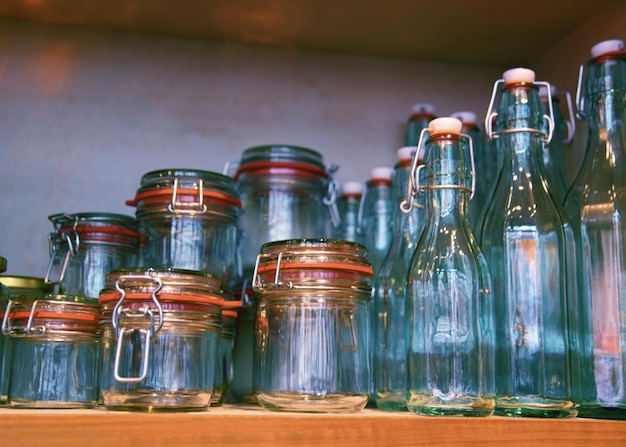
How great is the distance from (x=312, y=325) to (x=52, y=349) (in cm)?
28

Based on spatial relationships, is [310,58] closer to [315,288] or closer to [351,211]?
[351,211]

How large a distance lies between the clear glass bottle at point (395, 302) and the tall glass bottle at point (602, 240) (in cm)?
20

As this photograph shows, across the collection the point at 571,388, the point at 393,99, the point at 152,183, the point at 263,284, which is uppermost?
the point at 393,99

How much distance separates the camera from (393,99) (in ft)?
4.06

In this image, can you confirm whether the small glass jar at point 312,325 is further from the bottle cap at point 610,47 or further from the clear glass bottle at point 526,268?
the bottle cap at point 610,47

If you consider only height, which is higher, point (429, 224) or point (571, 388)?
point (429, 224)

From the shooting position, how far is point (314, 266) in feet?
2.58

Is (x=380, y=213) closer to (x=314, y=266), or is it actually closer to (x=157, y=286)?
(x=314, y=266)

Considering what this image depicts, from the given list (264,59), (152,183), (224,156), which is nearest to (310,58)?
(264,59)

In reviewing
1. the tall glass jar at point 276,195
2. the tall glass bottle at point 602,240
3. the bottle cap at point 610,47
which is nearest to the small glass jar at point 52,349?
the tall glass jar at point 276,195

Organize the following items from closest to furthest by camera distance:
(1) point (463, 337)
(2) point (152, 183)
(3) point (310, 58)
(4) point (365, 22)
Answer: (1) point (463, 337) < (2) point (152, 183) < (4) point (365, 22) < (3) point (310, 58)

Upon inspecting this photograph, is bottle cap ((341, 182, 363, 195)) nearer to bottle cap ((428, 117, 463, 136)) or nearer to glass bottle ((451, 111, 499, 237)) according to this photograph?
glass bottle ((451, 111, 499, 237))

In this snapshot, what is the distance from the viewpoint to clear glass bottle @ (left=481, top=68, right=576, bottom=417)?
78cm

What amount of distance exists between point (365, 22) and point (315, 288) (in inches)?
19.5
